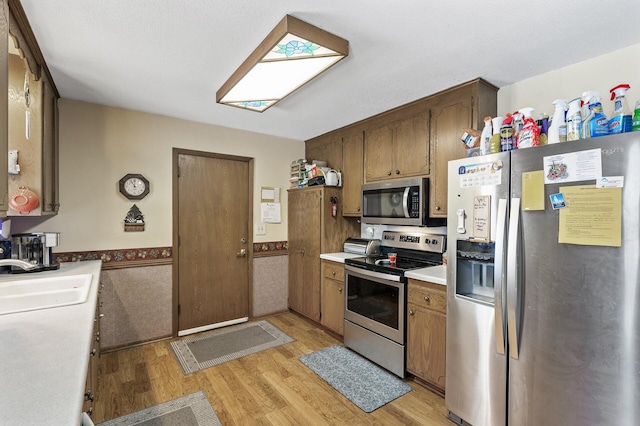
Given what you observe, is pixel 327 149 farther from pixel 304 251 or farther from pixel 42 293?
pixel 42 293

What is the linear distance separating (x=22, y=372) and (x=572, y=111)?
2.50 meters

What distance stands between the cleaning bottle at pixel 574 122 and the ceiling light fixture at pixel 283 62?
1211 millimetres

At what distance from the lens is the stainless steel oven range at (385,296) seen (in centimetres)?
246

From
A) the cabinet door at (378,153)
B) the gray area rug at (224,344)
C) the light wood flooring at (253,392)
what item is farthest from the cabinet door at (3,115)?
the cabinet door at (378,153)

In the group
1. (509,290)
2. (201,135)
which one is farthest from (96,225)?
(509,290)

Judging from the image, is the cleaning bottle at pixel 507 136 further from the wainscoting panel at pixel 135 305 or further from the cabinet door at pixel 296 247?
the wainscoting panel at pixel 135 305

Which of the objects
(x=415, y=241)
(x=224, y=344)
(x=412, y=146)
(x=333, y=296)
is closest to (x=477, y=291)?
(x=415, y=241)

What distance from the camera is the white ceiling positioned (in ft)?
4.82

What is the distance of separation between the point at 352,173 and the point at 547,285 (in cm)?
222

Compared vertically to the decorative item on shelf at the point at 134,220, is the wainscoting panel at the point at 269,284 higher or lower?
lower

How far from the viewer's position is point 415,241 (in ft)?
9.60

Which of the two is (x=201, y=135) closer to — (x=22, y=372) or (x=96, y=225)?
(x=96, y=225)

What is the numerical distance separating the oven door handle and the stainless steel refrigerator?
0.57 metres

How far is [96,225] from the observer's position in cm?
285
